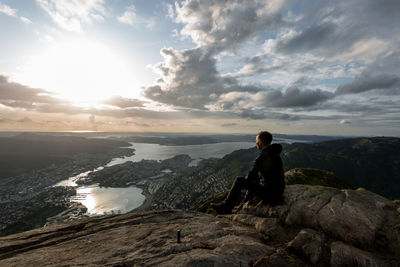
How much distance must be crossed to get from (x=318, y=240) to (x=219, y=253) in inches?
153

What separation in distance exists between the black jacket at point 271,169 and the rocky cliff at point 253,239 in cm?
97

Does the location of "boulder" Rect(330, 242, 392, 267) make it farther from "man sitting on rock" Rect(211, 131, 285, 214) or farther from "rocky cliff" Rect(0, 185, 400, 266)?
"man sitting on rock" Rect(211, 131, 285, 214)

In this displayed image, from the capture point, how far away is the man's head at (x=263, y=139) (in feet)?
29.6

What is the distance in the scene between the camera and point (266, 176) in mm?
8742

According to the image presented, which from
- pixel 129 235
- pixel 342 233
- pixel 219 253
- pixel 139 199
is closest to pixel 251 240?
pixel 219 253

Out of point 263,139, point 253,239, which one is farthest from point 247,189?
point 263,139

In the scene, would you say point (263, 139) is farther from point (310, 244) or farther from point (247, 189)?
point (310, 244)

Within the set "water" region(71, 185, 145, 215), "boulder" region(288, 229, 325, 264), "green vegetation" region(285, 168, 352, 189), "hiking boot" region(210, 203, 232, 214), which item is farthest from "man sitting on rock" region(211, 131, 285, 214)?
"water" region(71, 185, 145, 215)

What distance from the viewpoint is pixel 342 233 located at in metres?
6.63

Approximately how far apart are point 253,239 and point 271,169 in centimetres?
325

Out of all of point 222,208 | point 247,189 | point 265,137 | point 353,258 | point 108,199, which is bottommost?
point 108,199

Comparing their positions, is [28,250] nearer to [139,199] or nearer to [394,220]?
[394,220]

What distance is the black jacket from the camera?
849 cm

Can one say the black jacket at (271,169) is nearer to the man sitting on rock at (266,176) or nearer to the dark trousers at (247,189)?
the man sitting on rock at (266,176)
